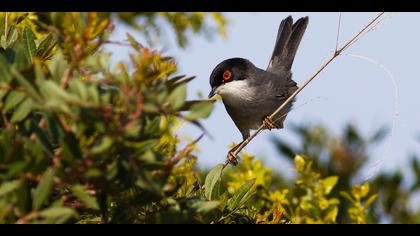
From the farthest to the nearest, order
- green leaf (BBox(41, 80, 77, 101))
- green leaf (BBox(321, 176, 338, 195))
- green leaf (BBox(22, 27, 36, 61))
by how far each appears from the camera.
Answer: green leaf (BBox(321, 176, 338, 195)) → green leaf (BBox(22, 27, 36, 61)) → green leaf (BBox(41, 80, 77, 101))

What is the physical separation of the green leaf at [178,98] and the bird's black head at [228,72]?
13.4 ft

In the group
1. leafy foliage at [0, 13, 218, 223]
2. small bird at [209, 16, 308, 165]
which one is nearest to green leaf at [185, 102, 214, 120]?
leafy foliage at [0, 13, 218, 223]

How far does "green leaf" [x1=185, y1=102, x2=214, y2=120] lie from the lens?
172 cm

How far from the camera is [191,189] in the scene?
2.85 m

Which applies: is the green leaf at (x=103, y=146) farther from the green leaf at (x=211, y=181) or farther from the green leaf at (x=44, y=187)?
the green leaf at (x=211, y=181)

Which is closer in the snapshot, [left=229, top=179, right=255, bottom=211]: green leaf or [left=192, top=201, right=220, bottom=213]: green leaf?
[left=192, top=201, right=220, bottom=213]: green leaf

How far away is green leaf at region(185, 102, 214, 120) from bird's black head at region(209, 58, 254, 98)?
410cm

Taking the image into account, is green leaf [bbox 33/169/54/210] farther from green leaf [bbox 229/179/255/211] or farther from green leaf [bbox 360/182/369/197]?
green leaf [bbox 360/182/369/197]

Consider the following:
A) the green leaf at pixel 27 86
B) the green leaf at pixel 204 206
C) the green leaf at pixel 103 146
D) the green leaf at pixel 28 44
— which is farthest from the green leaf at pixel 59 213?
the green leaf at pixel 28 44

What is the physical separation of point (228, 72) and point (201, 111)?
14.2 ft

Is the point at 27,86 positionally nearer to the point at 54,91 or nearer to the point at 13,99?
the point at 54,91
